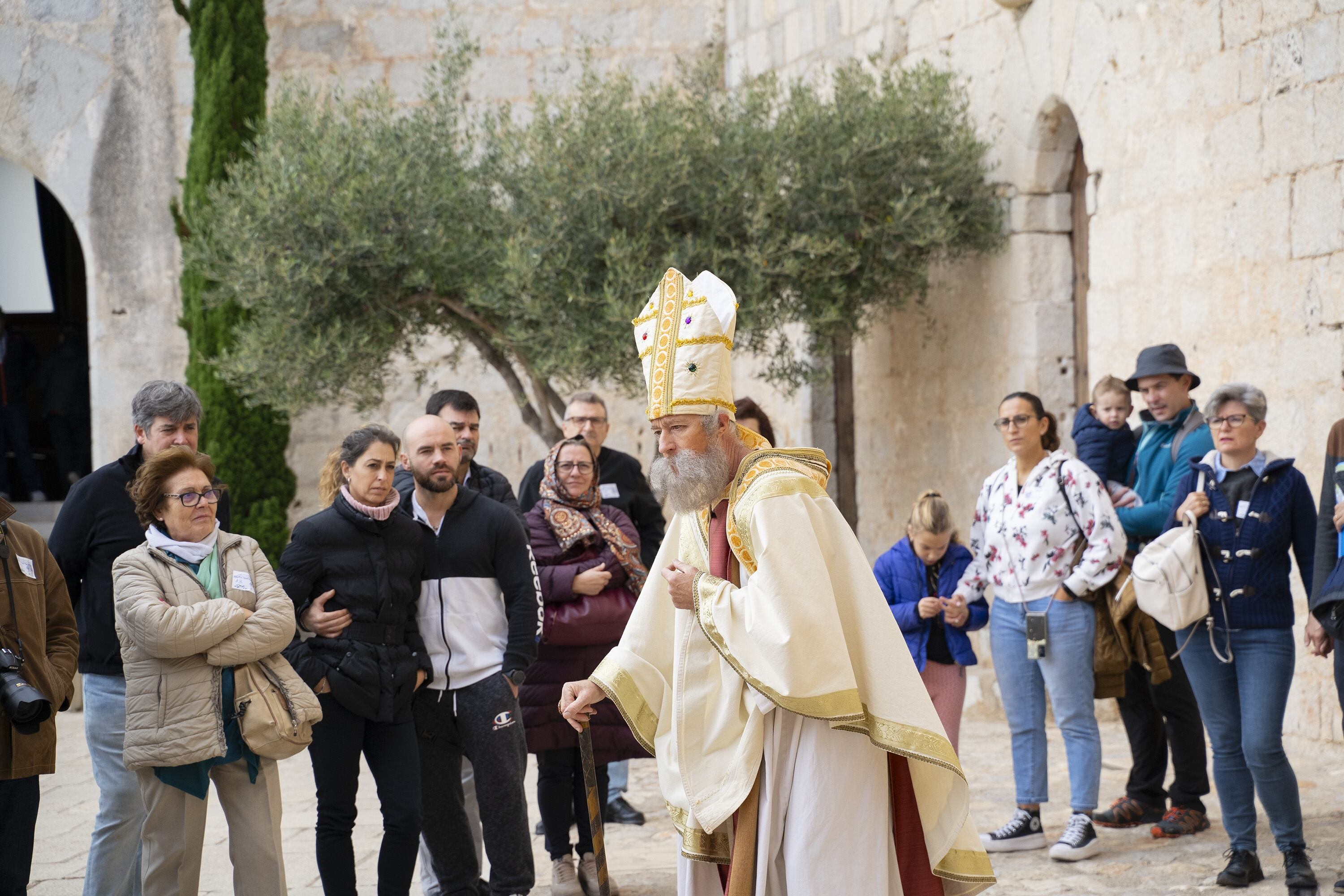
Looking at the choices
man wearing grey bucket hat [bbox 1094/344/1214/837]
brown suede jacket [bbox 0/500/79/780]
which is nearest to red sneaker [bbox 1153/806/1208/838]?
man wearing grey bucket hat [bbox 1094/344/1214/837]

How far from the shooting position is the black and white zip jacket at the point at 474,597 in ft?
15.1

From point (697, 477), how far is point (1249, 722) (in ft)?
8.27

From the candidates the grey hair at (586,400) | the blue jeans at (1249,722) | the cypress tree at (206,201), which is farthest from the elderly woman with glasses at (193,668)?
the cypress tree at (206,201)

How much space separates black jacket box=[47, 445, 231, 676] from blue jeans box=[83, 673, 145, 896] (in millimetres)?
79

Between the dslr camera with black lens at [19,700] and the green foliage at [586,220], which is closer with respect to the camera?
the dslr camera with black lens at [19,700]

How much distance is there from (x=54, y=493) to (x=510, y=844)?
1075 centimetres

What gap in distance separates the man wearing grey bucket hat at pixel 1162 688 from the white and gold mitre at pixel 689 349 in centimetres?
287

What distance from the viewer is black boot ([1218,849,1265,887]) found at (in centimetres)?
488

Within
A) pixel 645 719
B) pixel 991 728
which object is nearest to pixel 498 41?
pixel 991 728

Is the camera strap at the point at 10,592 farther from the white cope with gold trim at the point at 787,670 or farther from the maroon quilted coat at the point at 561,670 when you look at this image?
the maroon quilted coat at the point at 561,670

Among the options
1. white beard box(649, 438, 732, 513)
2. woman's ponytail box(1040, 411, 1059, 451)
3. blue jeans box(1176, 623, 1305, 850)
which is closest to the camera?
white beard box(649, 438, 732, 513)

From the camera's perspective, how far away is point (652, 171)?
28.0 ft

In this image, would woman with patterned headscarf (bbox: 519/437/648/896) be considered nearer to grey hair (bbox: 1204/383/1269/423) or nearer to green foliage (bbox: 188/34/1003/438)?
grey hair (bbox: 1204/383/1269/423)

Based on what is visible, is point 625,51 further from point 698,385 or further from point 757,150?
point 698,385
